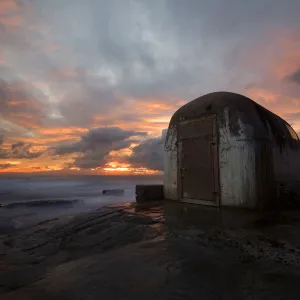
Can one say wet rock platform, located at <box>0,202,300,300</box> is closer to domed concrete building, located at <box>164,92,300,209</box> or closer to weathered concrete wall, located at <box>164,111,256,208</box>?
weathered concrete wall, located at <box>164,111,256,208</box>

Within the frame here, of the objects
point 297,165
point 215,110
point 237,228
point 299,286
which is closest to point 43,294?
point 299,286

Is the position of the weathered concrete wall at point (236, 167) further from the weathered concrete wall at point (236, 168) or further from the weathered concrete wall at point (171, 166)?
the weathered concrete wall at point (171, 166)

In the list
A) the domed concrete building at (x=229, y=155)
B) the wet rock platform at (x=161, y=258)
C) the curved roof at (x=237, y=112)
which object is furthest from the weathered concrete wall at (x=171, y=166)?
the wet rock platform at (x=161, y=258)

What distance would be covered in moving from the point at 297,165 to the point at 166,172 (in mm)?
5415

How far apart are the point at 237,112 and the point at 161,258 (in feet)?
19.0

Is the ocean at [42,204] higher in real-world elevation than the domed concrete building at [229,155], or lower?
lower

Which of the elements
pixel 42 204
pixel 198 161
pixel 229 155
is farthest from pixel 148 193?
pixel 42 204

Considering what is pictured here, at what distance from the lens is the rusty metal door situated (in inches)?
332

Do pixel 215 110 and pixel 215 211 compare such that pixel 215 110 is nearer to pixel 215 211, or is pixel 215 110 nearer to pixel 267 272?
pixel 215 211

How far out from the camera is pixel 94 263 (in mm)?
4109

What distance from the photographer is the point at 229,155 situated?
319 inches

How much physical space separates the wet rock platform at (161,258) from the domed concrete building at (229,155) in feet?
3.28

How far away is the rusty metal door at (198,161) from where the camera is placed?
845 centimetres

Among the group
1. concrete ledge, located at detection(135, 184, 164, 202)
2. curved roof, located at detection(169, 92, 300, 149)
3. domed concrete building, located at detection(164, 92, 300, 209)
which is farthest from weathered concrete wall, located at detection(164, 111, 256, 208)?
concrete ledge, located at detection(135, 184, 164, 202)
